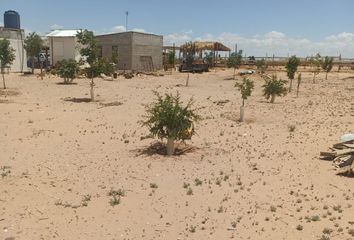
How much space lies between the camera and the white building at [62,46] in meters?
46.0

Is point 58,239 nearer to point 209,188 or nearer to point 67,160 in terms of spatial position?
point 209,188

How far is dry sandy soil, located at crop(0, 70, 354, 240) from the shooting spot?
24.0 ft

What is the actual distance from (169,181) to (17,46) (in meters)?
36.6

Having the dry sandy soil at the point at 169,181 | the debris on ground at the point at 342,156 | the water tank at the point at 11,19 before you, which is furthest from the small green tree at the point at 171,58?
the debris on ground at the point at 342,156

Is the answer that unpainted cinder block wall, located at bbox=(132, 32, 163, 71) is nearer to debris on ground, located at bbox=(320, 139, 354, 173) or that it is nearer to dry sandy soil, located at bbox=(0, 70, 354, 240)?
dry sandy soil, located at bbox=(0, 70, 354, 240)

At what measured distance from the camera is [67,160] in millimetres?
11266

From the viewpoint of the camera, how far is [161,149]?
40.4 ft

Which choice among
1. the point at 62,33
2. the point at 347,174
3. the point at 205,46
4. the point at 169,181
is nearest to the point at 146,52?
the point at 62,33

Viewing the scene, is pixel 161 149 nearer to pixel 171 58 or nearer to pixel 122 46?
pixel 122 46

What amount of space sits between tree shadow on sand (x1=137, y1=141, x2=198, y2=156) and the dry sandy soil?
8.2 inches

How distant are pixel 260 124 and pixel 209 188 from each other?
857 cm

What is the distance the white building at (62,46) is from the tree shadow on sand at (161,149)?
35.0 m

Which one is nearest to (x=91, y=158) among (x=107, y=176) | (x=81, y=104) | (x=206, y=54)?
(x=107, y=176)

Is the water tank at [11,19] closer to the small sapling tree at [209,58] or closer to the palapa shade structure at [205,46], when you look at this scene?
the palapa shade structure at [205,46]
